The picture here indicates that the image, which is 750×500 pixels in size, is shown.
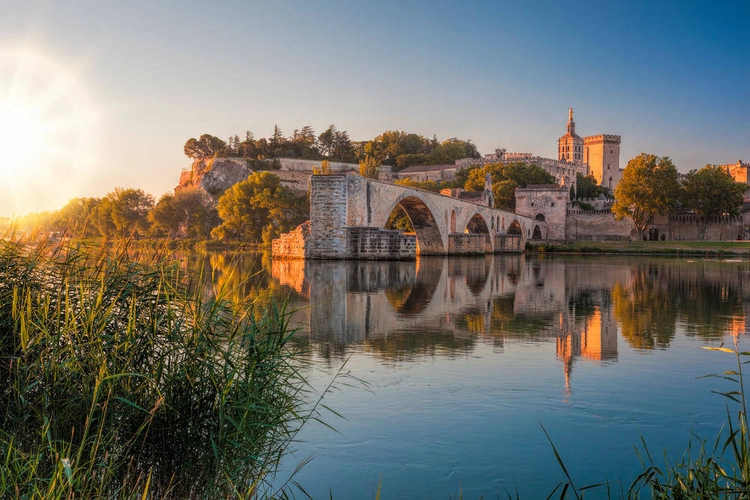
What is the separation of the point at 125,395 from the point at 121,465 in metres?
0.34

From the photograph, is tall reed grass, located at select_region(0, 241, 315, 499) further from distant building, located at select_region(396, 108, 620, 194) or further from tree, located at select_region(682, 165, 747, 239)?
distant building, located at select_region(396, 108, 620, 194)

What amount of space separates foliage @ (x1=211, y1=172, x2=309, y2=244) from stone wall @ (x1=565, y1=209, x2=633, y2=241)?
1288 inches

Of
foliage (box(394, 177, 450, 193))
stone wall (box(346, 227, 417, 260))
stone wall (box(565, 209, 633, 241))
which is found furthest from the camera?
foliage (box(394, 177, 450, 193))

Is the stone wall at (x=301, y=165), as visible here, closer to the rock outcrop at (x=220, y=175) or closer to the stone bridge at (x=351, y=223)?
the rock outcrop at (x=220, y=175)

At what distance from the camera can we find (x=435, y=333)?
349 inches

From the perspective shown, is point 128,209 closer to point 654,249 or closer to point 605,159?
point 654,249

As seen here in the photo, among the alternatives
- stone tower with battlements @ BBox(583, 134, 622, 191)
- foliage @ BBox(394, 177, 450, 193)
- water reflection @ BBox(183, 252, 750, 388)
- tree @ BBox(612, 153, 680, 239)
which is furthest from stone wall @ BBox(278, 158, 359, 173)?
water reflection @ BBox(183, 252, 750, 388)

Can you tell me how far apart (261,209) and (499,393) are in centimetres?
4750

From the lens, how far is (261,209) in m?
51.8

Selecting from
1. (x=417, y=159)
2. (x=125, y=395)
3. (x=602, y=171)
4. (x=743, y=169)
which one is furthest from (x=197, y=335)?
(x=743, y=169)

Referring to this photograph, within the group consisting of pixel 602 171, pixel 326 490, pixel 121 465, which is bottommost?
pixel 326 490

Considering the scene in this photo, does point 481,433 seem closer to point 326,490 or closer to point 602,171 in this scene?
point 326,490

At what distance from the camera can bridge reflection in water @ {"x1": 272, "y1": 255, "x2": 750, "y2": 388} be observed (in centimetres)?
803

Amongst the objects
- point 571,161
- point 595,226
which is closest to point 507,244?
point 595,226
